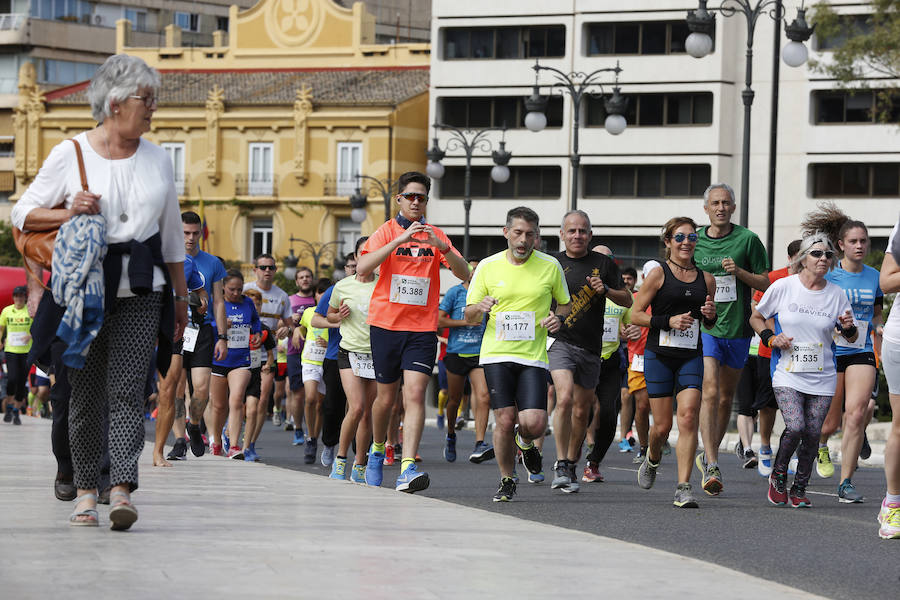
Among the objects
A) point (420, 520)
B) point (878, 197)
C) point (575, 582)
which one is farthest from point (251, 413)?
point (878, 197)

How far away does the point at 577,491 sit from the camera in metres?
13.9

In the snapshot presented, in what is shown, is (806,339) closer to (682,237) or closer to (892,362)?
(682,237)

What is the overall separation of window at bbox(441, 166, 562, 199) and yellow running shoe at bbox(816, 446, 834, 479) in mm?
57251

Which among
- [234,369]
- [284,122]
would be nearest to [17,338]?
A: [234,369]

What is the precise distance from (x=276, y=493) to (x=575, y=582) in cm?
440

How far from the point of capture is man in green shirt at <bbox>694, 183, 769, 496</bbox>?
13.7 meters

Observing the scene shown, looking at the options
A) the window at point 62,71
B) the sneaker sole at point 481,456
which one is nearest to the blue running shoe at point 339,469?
the sneaker sole at point 481,456

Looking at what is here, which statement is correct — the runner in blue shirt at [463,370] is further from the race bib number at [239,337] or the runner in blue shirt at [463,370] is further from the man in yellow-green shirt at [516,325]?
the man in yellow-green shirt at [516,325]

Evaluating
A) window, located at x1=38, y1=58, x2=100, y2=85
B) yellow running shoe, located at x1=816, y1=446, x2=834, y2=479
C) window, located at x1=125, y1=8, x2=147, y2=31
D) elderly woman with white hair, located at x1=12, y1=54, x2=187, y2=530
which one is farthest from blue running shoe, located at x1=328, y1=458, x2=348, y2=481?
window, located at x1=125, y1=8, x2=147, y2=31

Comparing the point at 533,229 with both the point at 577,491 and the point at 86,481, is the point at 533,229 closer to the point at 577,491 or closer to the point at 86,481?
the point at 577,491

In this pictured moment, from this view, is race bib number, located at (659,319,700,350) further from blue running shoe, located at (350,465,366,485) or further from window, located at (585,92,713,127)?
window, located at (585,92,713,127)

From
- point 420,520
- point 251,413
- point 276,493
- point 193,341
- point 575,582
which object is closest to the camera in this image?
point 575,582

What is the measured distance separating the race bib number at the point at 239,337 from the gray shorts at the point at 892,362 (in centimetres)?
852

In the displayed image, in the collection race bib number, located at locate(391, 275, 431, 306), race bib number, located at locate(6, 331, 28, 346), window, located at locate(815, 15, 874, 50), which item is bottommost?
race bib number, located at locate(6, 331, 28, 346)
